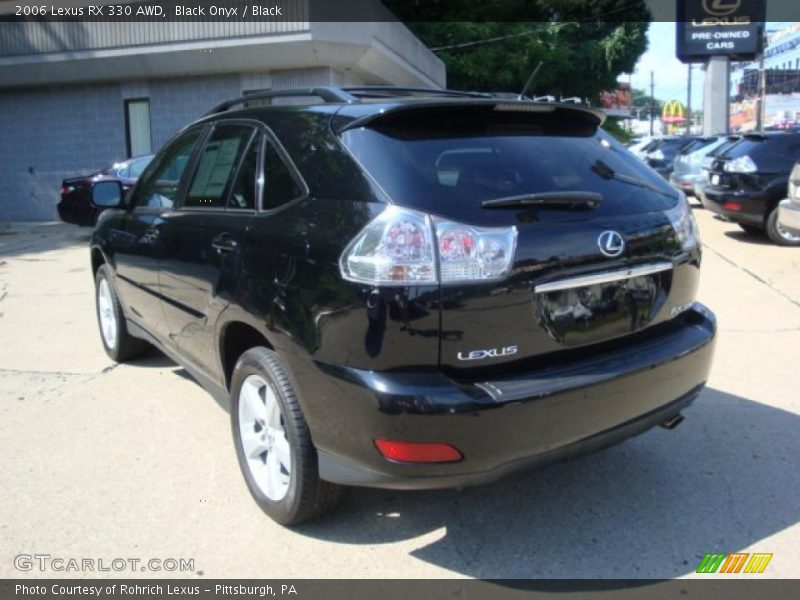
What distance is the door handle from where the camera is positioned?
323 cm

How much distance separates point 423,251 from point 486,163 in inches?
23.0

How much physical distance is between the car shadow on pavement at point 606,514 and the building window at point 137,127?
14.6 meters

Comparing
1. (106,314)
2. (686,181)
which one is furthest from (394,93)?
(686,181)

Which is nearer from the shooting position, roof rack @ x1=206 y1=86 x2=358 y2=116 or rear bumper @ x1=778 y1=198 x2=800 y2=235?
roof rack @ x1=206 y1=86 x2=358 y2=116

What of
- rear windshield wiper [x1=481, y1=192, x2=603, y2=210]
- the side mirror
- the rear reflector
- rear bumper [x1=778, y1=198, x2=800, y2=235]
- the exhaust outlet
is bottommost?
the exhaust outlet

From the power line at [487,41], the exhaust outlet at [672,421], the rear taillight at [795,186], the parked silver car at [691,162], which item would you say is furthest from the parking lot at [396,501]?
the power line at [487,41]

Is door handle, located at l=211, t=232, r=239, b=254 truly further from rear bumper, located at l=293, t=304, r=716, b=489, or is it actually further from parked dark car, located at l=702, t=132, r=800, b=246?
parked dark car, located at l=702, t=132, r=800, b=246

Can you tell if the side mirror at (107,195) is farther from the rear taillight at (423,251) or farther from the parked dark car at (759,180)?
the parked dark car at (759,180)

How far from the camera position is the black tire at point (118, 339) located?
5.28m

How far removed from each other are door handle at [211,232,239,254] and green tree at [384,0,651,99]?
23936 mm

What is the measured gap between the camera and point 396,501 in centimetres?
339

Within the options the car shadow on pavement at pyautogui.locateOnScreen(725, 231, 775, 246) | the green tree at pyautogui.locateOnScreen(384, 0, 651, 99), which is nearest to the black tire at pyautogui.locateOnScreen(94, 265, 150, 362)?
the car shadow on pavement at pyautogui.locateOnScreen(725, 231, 775, 246)

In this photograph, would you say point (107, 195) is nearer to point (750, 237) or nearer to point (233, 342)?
point (233, 342)

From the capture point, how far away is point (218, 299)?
3.33 metres
